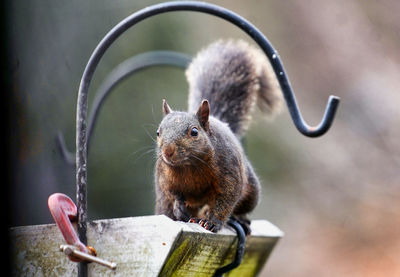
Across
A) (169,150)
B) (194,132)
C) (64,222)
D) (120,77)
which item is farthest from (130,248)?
(120,77)

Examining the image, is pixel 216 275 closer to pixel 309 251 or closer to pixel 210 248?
pixel 210 248

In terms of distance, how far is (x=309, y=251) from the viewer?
5.79 m

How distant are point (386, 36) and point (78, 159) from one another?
424cm

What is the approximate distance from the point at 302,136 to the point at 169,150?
3.84m

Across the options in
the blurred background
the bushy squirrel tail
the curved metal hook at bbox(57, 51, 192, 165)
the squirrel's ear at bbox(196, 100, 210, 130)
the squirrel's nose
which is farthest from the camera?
the blurred background

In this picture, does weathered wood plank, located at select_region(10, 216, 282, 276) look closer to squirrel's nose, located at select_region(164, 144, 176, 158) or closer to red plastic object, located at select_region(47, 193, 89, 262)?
red plastic object, located at select_region(47, 193, 89, 262)

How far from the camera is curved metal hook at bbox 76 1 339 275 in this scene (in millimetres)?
1518

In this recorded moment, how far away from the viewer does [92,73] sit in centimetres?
164

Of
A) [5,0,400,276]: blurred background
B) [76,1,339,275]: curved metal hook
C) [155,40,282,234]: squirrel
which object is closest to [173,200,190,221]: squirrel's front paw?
[155,40,282,234]: squirrel

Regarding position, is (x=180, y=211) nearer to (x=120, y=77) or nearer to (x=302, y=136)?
(x=120, y=77)

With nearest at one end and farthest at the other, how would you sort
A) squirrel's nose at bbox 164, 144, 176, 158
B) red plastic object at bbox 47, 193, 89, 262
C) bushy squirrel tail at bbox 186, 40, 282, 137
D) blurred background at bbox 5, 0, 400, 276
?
red plastic object at bbox 47, 193, 89, 262 → squirrel's nose at bbox 164, 144, 176, 158 → bushy squirrel tail at bbox 186, 40, 282, 137 → blurred background at bbox 5, 0, 400, 276

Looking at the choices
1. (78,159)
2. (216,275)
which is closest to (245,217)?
(216,275)

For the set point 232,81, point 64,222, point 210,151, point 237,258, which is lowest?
point 237,258

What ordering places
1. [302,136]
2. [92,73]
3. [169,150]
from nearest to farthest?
[92,73], [169,150], [302,136]
